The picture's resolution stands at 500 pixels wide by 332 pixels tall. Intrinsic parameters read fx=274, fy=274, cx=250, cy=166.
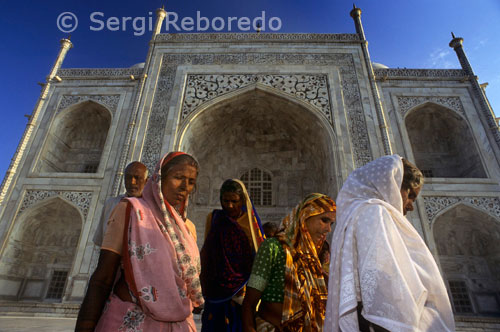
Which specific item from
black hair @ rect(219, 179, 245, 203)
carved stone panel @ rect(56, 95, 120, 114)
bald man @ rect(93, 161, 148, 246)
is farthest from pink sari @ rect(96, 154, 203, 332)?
carved stone panel @ rect(56, 95, 120, 114)

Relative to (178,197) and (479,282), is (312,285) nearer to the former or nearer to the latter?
(178,197)

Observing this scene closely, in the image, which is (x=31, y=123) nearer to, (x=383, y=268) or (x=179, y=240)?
(x=179, y=240)

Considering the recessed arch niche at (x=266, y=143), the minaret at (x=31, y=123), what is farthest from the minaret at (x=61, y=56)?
the recessed arch niche at (x=266, y=143)

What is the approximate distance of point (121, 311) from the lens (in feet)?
3.11

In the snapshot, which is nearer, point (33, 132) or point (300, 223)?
point (300, 223)

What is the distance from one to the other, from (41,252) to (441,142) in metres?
10.9

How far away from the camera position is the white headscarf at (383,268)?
2.99 ft

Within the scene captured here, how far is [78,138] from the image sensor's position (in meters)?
8.03

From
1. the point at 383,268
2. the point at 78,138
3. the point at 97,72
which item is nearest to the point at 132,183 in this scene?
the point at 383,268

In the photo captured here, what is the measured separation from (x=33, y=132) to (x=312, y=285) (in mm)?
8324

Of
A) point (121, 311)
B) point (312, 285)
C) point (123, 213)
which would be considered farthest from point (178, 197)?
point (312, 285)

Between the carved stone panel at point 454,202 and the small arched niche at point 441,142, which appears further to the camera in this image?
the small arched niche at point 441,142

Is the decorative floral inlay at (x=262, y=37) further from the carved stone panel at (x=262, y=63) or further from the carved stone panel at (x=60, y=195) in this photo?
the carved stone panel at (x=60, y=195)

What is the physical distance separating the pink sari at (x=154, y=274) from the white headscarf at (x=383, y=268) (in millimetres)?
598
